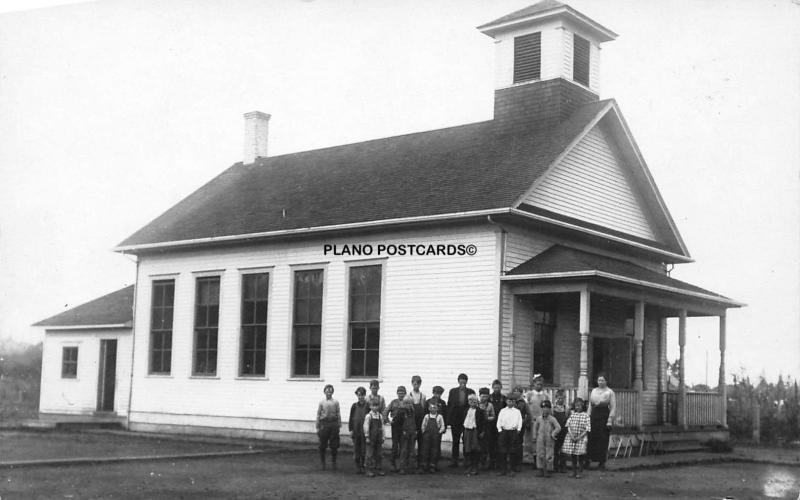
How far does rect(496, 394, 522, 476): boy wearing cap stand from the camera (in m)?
16.3

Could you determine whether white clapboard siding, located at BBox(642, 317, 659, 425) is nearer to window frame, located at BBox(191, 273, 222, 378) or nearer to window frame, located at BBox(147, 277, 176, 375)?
window frame, located at BBox(191, 273, 222, 378)

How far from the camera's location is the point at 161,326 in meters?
26.2

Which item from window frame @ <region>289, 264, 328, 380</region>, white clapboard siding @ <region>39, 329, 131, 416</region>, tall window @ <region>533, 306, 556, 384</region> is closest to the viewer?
tall window @ <region>533, 306, 556, 384</region>

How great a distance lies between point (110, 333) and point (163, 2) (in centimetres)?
1776

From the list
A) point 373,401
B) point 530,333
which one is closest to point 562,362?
point 530,333

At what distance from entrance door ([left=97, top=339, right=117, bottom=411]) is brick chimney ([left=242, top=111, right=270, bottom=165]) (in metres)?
7.56

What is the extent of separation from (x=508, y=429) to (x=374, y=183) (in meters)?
8.72

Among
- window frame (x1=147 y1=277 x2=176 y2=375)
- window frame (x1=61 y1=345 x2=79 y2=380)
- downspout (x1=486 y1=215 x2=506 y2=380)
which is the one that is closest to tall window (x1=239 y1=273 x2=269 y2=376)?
window frame (x1=147 y1=277 x2=176 y2=375)

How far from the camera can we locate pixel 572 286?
18812 mm

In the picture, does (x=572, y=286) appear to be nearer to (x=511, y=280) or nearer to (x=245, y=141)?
(x=511, y=280)

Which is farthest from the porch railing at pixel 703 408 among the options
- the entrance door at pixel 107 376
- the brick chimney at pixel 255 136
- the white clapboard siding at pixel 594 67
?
the entrance door at pixel 107 376

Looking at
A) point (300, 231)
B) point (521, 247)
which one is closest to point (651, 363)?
point (521, 247)

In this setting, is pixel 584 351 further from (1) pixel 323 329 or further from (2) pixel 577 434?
(1) pixel 323 329

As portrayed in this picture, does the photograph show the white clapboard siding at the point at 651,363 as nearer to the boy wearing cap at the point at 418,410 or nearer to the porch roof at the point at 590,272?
the porch roof at the point at 590,272
